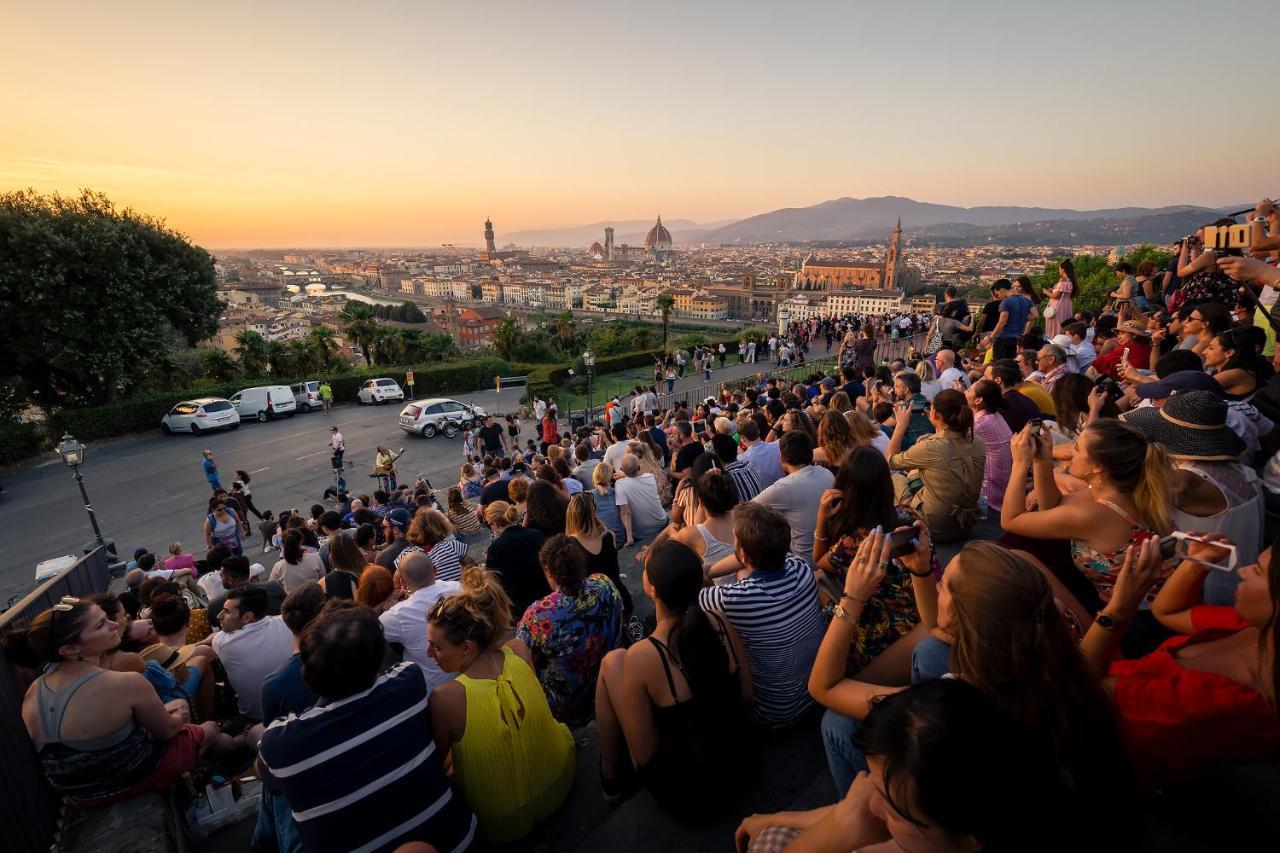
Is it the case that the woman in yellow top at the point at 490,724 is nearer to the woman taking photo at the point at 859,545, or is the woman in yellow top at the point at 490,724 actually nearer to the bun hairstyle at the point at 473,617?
the bun hairstyle at the point at 473,617

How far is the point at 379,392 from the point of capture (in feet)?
77.0

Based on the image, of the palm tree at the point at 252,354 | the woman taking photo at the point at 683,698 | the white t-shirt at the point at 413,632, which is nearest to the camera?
the woman taking photo at the point at 683,698

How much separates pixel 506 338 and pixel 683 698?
3986 cm

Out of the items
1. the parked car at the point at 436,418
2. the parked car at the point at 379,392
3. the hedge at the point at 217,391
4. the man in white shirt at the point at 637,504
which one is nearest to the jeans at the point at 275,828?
the man in white shirt at the point at 637,504

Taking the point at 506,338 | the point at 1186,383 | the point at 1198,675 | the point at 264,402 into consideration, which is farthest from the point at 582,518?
the point at 506,338

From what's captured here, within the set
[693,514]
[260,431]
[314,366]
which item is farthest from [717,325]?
[693,514]

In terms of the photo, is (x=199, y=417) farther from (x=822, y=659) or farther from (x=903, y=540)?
(x=903, y=540)

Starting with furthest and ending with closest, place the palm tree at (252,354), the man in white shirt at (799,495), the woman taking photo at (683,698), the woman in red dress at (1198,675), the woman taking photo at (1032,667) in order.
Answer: the palm tree at (252,354) < the man in white shirt at (799,495) < the woman taking photo at (683,698) < the woman in red dress at (1198,675) < the woman taking photo at (1032,667)

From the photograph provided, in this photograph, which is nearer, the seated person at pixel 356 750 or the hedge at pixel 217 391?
the seated person at pixel 356 750

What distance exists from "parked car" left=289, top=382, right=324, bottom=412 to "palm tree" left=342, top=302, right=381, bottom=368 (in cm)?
1082

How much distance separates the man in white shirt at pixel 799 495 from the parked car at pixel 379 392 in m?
22.7

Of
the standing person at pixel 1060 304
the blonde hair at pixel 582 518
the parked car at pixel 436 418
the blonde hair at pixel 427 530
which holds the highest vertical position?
the standing person at pixel 1060 304

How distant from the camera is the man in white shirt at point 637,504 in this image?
572cm

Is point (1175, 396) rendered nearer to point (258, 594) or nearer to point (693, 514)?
point (693, 514)
